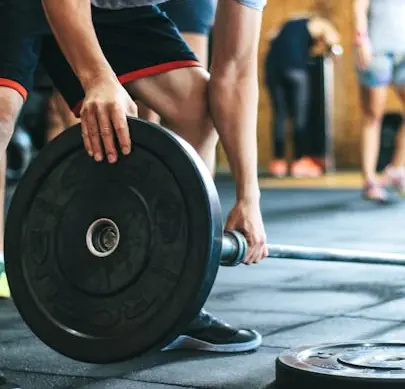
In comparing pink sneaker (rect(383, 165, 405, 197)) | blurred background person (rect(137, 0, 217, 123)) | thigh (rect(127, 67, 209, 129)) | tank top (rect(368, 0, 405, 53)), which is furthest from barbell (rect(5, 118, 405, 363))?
pink sneaker (rect(383, 165, 405, 197))

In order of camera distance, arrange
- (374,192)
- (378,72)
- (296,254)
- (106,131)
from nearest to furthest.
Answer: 1. (106,131)
2. (296,254)
3. (378,72)
4. (374,192)

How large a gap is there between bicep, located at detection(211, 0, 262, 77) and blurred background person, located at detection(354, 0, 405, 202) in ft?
9.95

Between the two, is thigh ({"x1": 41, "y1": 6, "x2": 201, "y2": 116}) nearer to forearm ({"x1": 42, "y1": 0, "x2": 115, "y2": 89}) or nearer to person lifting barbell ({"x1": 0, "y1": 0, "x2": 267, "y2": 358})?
person lifting barbell ({"x1": 0, "y1": 0, "x2": 267, "y2": 358})

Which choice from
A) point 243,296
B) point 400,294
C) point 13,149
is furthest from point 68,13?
point 13,149

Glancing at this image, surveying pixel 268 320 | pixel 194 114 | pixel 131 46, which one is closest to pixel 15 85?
pixel 131 46

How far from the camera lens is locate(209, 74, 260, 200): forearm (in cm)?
173

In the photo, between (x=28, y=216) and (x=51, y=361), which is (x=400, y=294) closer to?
(x=51, y=361)

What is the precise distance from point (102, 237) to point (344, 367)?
0.42 metres

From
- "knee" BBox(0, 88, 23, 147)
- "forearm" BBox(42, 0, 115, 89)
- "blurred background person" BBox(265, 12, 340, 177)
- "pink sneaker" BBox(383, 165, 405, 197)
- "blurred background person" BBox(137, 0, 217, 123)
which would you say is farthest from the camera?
"blurred background person" BBox(265, 12, 340, 177)

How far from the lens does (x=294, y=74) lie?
7.64m

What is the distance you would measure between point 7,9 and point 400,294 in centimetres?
120

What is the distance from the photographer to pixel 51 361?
1.66 m

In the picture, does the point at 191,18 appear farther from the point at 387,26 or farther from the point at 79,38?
the point at 387,26

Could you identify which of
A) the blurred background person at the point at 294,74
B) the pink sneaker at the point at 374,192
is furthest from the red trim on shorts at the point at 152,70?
the blurred background person at the point at 294,74
